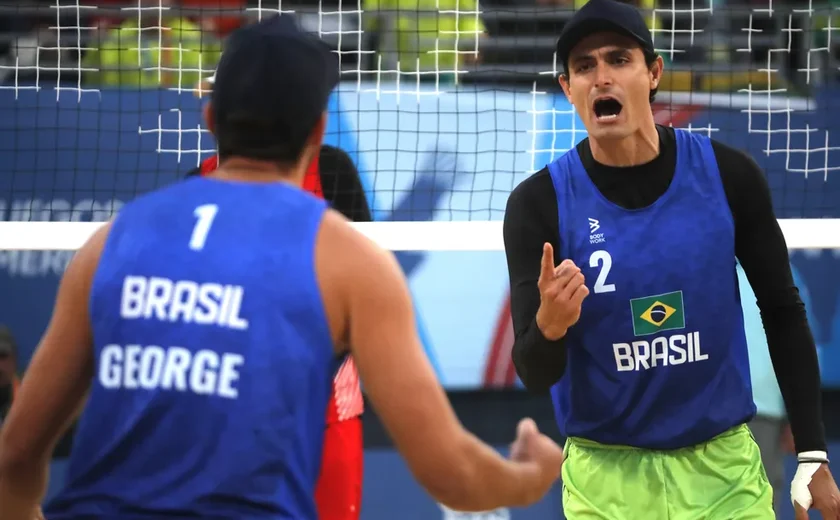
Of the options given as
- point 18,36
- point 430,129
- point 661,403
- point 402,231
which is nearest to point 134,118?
point 18,36

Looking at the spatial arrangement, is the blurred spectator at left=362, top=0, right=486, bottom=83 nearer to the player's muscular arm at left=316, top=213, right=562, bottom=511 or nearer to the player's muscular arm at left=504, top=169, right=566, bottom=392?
the player's muscular arm at left=504, top=169, right=566, bottom=392

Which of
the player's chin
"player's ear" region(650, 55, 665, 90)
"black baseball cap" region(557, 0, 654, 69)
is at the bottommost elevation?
the player's chin

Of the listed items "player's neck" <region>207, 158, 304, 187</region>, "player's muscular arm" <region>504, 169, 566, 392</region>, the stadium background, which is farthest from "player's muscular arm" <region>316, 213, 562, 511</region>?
the stadium background

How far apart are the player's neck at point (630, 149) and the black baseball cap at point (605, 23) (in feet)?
0.92

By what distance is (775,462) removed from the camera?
22.9ft

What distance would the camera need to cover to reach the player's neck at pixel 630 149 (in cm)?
386

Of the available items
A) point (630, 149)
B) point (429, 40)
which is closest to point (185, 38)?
point (429, 40)

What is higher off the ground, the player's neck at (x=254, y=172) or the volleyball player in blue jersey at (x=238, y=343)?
the player's neck at (x=254, y=172)

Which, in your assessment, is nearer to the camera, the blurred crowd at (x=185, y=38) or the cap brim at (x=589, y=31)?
the cap brim at (x=589, y=31)

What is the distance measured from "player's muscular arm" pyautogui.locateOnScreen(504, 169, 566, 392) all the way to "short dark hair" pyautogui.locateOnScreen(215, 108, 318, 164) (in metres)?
1.28

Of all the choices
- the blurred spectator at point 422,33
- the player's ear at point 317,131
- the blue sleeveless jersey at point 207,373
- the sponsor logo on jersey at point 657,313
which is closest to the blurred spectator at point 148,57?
the blurred spectator at point 422,33

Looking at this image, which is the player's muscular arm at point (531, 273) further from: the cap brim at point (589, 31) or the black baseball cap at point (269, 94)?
the black baseball cap at point (269, 94)

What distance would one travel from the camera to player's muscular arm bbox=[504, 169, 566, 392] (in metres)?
3.43

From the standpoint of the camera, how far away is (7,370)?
7109 millimetres
